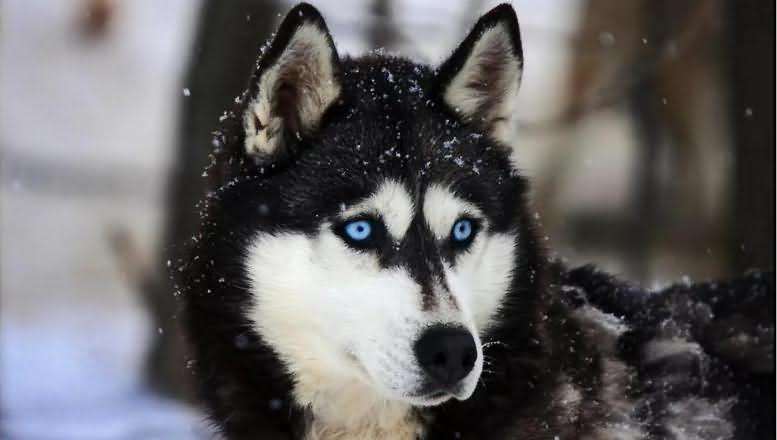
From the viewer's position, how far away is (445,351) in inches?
76.9

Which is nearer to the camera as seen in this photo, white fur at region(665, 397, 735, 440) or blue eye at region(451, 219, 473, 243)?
blue eye at region(451, 219, 473, 243)

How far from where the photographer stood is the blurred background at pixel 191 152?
4156 millimetres

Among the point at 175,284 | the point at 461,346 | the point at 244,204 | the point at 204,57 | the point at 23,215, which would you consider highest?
the point at 204,57

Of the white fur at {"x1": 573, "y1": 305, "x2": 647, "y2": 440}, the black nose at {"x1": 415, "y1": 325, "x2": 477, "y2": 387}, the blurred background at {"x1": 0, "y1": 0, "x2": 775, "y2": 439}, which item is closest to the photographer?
the black nose at {"x1": 415, "y1": 325, "x2": 477, "y2": 387}

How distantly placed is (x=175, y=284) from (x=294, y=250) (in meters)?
0.52

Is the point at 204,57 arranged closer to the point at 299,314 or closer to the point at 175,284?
the point at 175,284

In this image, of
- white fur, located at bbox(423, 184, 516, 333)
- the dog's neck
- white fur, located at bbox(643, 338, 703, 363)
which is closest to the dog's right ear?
white fur, located at bbox(423, 184, 516, 333)

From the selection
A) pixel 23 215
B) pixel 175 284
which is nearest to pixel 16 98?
pixel 23 215

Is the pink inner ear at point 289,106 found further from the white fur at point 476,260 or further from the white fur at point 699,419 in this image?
the white fur at point 699,419

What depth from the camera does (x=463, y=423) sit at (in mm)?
2334

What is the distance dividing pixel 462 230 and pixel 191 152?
11.0 ft

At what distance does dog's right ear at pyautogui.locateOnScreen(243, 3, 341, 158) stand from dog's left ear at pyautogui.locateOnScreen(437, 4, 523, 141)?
0.29 metres

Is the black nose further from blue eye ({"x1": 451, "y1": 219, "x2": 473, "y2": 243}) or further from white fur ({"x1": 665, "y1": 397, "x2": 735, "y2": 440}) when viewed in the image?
white fur ({"x1": 665, "y1": 397, "x2": 735, "y2": 440})

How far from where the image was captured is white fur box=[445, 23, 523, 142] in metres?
2.26
